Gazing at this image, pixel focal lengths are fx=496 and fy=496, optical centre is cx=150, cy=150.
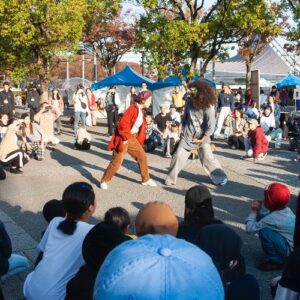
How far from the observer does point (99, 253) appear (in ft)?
9.24

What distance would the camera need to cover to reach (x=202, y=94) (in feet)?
26.7

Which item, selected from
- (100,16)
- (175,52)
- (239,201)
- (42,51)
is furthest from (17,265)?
(100,16)

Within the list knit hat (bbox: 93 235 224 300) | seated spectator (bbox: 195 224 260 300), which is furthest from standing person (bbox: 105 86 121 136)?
knit hat (bbox: 93 235 224 300)

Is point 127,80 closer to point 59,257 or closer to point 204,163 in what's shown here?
point 204,163

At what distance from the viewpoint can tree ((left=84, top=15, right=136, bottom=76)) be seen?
34781 millimetres

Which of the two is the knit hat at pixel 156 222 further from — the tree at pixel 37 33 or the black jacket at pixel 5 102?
the tree at pixel 37 33

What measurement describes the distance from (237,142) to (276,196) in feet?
27.4

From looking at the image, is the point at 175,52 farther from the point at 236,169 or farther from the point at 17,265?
the point at 17,265

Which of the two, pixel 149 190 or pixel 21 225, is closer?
pixel 21 225

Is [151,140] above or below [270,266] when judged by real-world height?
above

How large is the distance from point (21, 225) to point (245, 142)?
23.3ft

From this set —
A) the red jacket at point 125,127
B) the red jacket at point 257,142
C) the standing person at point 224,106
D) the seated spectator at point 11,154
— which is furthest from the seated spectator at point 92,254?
the standing person at point 224,106

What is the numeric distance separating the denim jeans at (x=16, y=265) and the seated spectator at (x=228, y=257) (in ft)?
6.83

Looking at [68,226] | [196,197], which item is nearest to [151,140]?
[196,197]
